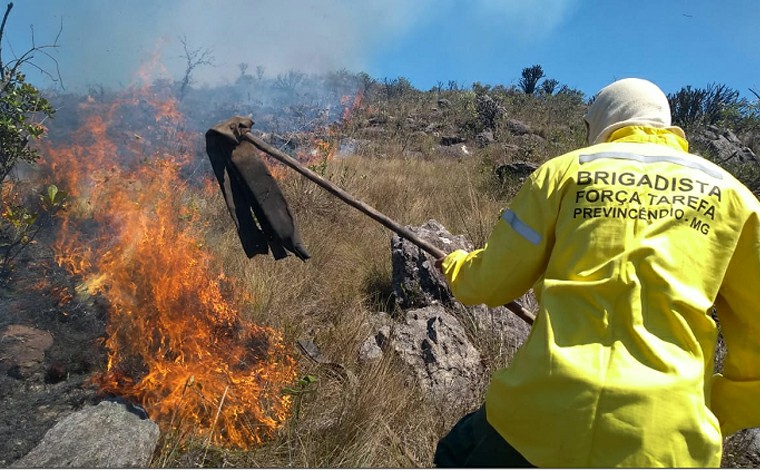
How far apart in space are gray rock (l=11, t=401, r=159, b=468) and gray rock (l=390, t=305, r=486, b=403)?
5.17 feet

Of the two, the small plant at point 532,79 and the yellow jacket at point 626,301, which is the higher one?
the small plant at point 532,79

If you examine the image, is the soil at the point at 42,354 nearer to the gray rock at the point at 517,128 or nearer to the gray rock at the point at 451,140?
the gray rock at the point at 451,140

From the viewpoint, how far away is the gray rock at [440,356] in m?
3.14

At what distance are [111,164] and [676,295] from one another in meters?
4.87

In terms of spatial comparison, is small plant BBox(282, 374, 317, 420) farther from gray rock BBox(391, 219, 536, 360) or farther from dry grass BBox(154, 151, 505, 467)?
gray rock BBox(391, 219, 536, 360)

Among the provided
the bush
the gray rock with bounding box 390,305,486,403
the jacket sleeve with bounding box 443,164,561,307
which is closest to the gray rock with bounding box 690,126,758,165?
the bush

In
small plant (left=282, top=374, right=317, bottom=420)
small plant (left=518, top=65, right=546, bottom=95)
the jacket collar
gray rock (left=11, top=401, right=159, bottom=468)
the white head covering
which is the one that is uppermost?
small plant (left=518, top=65, right=546, bottom=95)

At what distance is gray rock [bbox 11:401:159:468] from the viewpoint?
221 cm

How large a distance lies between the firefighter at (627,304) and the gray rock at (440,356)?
160cm

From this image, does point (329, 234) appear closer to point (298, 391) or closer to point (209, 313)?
point (209, 313)

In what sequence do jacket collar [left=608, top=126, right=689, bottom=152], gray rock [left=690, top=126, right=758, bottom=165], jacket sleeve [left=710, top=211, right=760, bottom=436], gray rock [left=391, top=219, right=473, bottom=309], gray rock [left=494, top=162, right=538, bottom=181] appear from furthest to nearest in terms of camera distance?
gray rock [left=690, top=126, right=758, bottom=165] < gray rock [left=494, top=162, right=538, bottom=181] < gray rock [left=391, top=219, right=473, bottom=309] < jacket collar [left=608, top=126, right=689, bottom=152] < jacket sleeve [left=710, top=211, right=760, bottom=436]

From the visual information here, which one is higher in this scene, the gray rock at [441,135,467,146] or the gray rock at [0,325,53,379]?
the gray rock at [441,135,467,146]

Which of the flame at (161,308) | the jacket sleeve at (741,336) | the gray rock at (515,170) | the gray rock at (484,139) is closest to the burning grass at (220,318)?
the flame at (161,308)

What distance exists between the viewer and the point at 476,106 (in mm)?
17391
